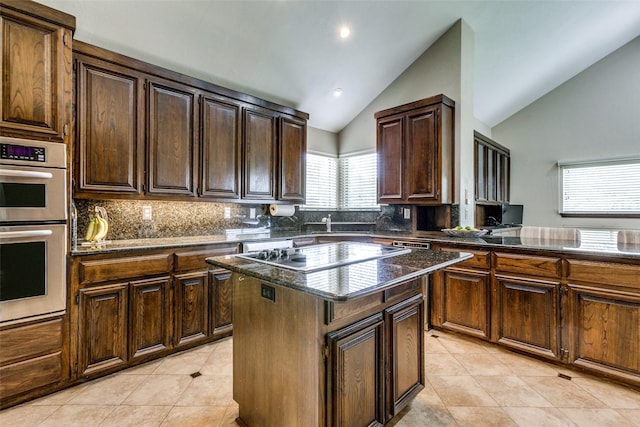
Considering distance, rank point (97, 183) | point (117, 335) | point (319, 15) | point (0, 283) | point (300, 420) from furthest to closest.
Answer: point (319, 15) → point (97, 183) → point (117, 335) → point (0, 283) → point (300, 420)

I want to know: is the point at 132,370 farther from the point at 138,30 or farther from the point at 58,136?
the point at 138,30

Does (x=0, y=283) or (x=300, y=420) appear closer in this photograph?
(x=300, y=420)

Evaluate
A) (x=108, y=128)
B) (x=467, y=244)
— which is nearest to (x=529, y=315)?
(x=467, y=244)

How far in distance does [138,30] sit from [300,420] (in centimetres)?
316

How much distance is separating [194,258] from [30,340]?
1116mm

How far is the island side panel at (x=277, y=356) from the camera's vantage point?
1259mm

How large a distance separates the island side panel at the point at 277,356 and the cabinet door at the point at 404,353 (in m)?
0.50

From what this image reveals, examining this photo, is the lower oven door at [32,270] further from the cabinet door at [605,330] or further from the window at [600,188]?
the window at [600,188]

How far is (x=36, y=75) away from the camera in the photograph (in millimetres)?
1905

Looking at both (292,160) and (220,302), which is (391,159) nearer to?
(292,160)

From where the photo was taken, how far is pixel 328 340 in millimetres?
1263

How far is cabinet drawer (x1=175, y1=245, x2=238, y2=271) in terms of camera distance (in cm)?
251

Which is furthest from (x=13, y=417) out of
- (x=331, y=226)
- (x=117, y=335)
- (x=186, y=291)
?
(x=331, y=226)

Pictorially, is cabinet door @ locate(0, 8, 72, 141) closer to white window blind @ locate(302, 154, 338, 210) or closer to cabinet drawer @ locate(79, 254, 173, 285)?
cabinet drawer @ locate(79, 254, 173, 285)
